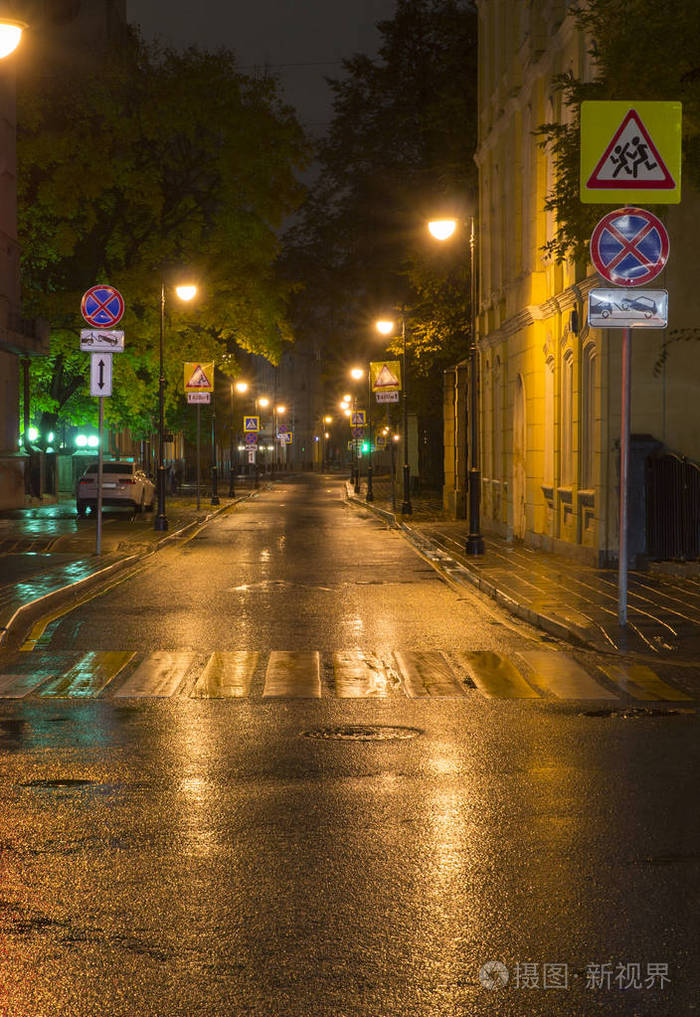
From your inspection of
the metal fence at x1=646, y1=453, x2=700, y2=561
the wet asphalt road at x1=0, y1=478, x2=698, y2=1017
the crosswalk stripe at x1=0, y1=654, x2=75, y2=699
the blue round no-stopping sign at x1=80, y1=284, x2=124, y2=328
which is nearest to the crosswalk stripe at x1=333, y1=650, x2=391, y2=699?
the wet asphalt road at x1=0, y1=478, x2=698, y2=1017

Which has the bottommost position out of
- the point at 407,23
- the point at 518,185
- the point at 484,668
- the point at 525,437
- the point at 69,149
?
the point at 484,668

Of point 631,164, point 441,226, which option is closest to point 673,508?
point 441,226

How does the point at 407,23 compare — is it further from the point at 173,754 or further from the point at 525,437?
the point at 173,754

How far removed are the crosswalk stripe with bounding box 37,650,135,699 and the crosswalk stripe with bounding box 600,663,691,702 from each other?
163 inches

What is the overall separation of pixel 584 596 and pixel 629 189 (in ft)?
18.2

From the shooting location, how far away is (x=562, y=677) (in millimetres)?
11328

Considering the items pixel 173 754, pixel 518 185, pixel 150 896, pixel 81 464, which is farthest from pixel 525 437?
pixel 81 464

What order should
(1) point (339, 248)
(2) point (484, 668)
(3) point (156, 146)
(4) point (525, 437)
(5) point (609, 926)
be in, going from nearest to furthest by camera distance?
(5) point (609, 926)
(2) point (484, 668)
(4) point (525, 437)
(3) point (156, 146)
(1) point (339, 248)

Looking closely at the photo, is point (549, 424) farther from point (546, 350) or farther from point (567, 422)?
point (567, 422)

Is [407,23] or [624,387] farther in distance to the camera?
[407,23]

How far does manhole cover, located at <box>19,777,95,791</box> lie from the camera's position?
7.29m

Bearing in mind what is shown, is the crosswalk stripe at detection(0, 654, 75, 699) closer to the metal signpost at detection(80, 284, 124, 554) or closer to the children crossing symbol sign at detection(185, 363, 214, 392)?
the metal signpost at detection(80, 284, 124, 554)

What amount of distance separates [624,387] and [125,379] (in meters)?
28.6

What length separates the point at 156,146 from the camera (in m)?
41.4
